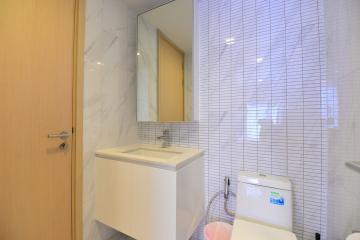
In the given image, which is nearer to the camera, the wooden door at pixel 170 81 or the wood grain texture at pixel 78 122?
the wood grain texture at pixel 78 122

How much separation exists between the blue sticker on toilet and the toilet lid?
15 cm

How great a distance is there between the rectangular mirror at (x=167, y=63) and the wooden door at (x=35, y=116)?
64 cm

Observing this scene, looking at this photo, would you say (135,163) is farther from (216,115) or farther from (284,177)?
(284,177)

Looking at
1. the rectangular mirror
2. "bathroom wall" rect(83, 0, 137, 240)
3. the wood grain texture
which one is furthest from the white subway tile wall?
the wood grain texture

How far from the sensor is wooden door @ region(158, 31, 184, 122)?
159 centimetres

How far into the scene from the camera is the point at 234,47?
147 centimetres

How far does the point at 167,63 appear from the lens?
1.63 m

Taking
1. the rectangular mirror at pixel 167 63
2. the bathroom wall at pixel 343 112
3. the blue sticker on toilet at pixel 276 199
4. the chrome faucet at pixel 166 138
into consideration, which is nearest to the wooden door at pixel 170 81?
the rectangular mirror at pixel 167 63

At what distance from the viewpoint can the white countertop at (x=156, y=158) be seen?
1.16 m

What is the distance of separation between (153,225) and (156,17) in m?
1.78

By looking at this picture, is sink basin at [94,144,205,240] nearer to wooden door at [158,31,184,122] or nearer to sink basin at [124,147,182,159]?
sink basin at [124,147,182,159]

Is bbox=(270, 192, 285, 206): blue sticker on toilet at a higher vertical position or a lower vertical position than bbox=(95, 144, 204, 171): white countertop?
lower

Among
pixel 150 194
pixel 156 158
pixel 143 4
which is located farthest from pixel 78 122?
pixel 143 4

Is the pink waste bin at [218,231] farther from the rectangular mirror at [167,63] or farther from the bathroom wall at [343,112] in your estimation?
the rectangular mirror at [167,63]
